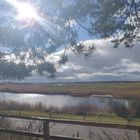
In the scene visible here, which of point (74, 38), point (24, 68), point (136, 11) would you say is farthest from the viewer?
point (24, 68)

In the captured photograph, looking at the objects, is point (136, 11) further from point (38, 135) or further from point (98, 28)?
point (38, 135)

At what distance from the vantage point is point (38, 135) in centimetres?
796

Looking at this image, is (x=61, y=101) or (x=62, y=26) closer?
(x=62, y=26)

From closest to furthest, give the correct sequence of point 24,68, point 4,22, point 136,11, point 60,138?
point 60,138 → point 136,11 → point 4,22 → point 24,68

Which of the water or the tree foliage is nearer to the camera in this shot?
the tree foliage

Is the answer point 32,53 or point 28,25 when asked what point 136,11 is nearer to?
point 28,25

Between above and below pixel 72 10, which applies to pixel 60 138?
below

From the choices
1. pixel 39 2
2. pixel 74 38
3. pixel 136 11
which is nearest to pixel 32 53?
pixel 74 38

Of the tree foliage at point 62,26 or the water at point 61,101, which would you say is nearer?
the tree foliage at point 62,26

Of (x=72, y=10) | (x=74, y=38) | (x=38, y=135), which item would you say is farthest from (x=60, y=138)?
(x=74, y=38)

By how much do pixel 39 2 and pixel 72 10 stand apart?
1.02m

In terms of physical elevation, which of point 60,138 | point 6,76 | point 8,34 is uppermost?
point 8,34

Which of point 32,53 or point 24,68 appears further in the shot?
point 24,68

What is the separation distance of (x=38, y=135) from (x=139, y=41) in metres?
3.76
